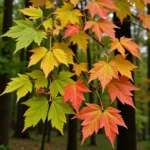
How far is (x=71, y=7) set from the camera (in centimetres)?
167

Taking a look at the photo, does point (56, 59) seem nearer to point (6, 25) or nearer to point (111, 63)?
point (111, 63)

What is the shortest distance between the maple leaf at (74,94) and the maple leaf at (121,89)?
163 mm

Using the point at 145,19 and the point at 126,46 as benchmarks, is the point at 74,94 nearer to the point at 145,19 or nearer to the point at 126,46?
the point at 126,46

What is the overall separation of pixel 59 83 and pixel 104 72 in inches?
12.0

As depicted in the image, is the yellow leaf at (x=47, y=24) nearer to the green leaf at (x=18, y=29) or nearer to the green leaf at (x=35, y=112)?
the green leaf at (x=18, y=29)

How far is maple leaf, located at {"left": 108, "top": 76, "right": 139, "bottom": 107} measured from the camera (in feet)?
4.64

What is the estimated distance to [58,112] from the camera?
1.45 metres

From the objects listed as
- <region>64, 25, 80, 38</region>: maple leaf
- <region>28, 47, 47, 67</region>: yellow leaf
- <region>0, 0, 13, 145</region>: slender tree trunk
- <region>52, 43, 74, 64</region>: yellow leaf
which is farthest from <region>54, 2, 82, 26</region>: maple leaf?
<region>0, 0, 13, 145</region>: slender tree trunk

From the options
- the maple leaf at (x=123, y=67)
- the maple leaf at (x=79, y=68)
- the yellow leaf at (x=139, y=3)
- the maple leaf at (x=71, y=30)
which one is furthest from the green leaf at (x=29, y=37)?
the yellow leaf at (x=139, y=3)

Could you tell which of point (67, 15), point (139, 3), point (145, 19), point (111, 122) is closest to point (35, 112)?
point (111, 122)

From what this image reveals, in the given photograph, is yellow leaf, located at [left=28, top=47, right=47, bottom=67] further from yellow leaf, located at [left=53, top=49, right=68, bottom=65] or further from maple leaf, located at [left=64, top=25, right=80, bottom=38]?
maple leaf, located at [left=64, top=25, right=80, bottom=38]

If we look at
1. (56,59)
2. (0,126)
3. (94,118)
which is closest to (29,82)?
(56,59)

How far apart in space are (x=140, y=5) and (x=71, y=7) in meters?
0.70

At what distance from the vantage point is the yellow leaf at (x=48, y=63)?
1.44 m
